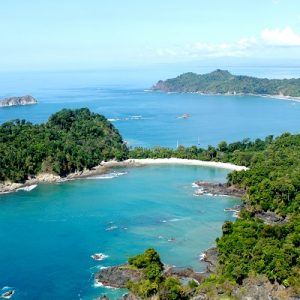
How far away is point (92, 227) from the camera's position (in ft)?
135

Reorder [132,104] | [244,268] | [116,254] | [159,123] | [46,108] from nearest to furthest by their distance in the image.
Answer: [244,268] → [116,254] → [159,123] → [46,108] → [132,104]

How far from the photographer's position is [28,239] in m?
38.8

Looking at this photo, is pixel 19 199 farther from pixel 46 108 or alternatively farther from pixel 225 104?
pixel 225 104

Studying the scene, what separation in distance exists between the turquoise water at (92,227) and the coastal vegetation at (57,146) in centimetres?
329

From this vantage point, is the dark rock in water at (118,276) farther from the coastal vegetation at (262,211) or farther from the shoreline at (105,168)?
the shoreline at (105,168)

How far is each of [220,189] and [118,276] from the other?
2278 cm

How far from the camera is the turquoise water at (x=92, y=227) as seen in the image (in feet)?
106

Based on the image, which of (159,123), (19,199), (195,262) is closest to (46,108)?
(159,123)

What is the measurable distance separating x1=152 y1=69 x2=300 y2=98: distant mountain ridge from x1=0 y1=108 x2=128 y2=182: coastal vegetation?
8937cm

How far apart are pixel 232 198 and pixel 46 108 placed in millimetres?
84430

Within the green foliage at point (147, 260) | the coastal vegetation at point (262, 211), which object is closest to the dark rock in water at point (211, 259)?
the coastal vegetation at point (262, 211)

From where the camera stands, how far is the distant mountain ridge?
15381 centimetres

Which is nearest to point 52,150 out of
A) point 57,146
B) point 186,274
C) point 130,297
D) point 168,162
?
point 57,146

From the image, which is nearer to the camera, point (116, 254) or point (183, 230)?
point (116, 254)
